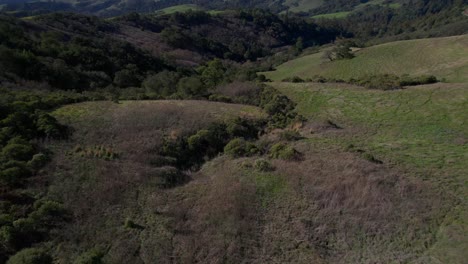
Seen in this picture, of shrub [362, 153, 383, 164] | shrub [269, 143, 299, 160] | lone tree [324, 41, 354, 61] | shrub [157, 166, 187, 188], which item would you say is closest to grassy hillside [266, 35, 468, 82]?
lone tree [324, 41, 354, 61]

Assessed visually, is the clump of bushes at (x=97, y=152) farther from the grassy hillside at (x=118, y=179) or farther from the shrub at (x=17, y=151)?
the shrub at (x=17, y=151)

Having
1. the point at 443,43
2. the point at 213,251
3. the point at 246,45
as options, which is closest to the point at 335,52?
the point at 443,43

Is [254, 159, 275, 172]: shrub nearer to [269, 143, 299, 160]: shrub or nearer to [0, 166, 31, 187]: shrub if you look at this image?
[269, 143, 299, 160]: shrub

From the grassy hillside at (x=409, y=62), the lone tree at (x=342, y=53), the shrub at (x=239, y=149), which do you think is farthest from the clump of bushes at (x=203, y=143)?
the lone tree at (x=342, y=53)

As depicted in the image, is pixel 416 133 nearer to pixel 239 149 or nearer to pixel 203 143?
pixel 239 149

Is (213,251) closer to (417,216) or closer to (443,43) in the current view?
(417,216)

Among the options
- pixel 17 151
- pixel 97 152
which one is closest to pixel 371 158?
pixel 97 152
